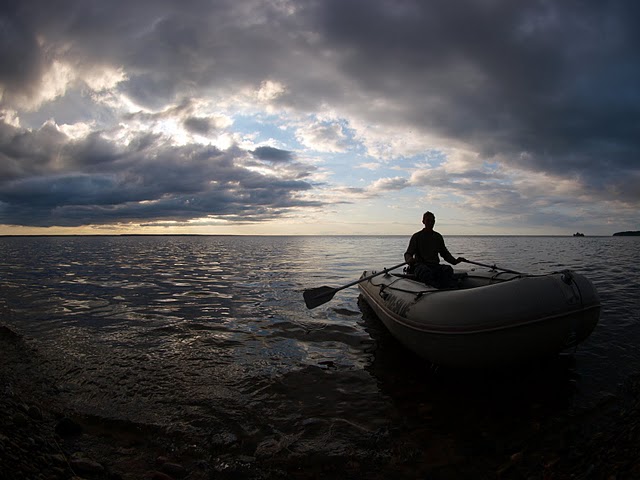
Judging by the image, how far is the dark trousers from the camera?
7.18 m

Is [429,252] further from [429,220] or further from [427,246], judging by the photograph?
[429,220]

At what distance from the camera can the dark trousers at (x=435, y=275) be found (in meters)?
7.18

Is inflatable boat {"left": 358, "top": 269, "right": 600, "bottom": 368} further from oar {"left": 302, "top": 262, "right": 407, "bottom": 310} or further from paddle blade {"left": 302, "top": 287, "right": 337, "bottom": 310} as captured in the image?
paddle blade {"left": 302, "top": 287, "right": 337, "bottom": 310}

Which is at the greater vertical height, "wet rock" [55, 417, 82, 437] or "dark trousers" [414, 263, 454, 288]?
"dark trousers" [414, 263, 454, 288]

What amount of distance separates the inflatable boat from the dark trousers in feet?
6.10

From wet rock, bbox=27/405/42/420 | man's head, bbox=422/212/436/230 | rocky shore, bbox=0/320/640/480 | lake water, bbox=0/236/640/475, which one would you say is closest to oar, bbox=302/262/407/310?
lake water, bbox=0/236/640/475

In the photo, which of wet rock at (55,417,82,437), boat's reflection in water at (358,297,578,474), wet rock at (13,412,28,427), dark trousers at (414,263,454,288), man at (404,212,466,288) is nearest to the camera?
wet rock at (13,412,28,427)

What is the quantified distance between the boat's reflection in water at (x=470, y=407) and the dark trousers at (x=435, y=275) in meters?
1.72

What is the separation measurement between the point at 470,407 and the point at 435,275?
3179mm

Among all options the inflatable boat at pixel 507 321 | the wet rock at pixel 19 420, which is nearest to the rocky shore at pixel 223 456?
the wet rock at pixel 19 420

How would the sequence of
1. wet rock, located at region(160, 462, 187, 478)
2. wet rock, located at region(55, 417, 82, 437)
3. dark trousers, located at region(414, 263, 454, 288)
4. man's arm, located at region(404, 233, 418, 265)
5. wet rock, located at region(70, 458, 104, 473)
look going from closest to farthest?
wet rock, located at region(70, 458, 104, 473) → wet rock, located at region(160, 462, 187, 478) → wet rock, located at region(55, 417, 82, 437) → dark trousers, located at region(414, 263, 454, 288) → man's arm, located at region(404, 233, 418, 265)

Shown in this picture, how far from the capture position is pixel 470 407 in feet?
14.7

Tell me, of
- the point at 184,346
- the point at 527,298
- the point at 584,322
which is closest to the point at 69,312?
the point at 184,346

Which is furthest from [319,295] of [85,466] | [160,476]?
[85,466]
